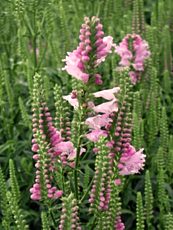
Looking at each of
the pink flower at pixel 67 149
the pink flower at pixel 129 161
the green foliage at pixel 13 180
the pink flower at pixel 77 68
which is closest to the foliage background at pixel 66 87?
the pink flower at pixel 129 161

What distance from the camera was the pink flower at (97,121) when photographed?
279 centimetres

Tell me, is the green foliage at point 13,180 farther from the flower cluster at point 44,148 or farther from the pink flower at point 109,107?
the pink flower at point 109,107

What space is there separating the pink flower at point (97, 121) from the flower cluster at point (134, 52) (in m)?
2.38

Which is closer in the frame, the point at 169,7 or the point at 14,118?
the point at 14,118

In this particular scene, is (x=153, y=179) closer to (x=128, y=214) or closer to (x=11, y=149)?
(x=128, y=214)

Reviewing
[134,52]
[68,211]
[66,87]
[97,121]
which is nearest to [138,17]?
[134,52]

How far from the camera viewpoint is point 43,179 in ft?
9.01

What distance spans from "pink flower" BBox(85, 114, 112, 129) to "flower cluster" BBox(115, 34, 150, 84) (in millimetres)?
2383

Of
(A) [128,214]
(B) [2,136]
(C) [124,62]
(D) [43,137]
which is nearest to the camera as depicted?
(D) [43,137]

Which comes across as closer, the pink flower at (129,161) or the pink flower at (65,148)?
the pink flower at (65,148)

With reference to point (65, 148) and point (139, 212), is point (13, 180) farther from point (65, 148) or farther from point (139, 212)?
point (139, 212)

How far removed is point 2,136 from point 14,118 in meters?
0.19

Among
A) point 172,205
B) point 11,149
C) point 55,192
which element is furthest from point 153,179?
point 55,192

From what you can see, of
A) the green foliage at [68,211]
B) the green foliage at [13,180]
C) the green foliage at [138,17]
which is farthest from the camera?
the green foliage at [138,17]
